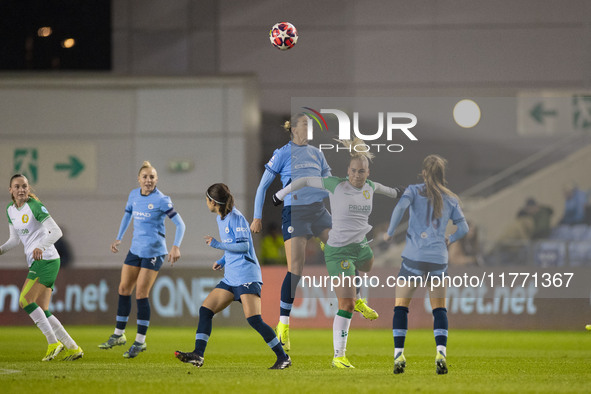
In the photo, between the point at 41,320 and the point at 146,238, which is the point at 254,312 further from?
the point at 146,238

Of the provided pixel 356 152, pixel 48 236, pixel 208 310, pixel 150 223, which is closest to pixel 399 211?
pixel 356 152

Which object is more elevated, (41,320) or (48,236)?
(48,236)

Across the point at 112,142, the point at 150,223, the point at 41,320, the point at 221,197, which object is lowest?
the point at 41,320

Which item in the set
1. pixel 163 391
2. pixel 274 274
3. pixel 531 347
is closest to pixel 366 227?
pixel 163 391

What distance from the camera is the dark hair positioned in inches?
417

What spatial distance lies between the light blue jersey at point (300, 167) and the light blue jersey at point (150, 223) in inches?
61.8

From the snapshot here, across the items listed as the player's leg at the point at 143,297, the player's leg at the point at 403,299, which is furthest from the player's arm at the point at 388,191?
the player's leg at the point at 143,297

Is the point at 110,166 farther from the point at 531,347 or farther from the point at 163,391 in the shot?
the point at 163,391

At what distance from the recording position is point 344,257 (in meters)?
11.4

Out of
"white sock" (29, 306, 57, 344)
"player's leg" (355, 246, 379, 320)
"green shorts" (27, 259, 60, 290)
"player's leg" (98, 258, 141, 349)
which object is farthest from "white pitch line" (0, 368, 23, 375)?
"player's leg" (355, 246, 379, 320)

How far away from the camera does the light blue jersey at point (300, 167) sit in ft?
41.5

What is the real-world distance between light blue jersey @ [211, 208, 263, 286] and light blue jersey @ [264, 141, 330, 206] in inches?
83.1

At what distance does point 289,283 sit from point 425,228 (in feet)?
A: 8.76

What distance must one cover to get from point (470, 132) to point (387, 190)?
1499 cm
